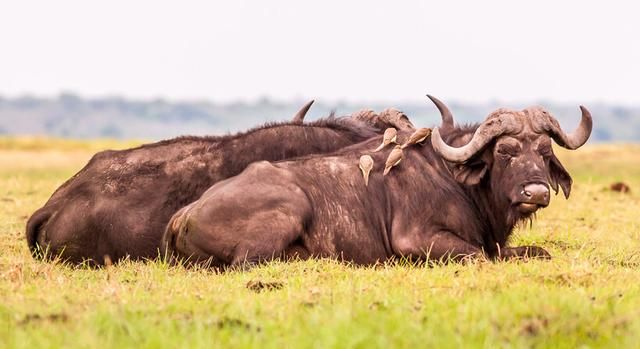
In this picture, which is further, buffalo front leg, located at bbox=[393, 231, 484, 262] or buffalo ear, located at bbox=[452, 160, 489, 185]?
buffalo ear, located at bbox=[452, 160, 489, 185]

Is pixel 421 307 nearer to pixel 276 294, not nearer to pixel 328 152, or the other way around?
pixel 276 294

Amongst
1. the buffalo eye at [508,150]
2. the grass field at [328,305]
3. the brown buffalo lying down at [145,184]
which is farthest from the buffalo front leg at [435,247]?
the brown buffalo lying down at [145,184]

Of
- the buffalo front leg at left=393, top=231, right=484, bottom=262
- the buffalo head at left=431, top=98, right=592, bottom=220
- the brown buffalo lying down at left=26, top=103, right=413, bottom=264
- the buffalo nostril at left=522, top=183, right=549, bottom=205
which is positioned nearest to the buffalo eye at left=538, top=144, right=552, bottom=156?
the buffalo head at left=431, top=98, right=592, bottom=220

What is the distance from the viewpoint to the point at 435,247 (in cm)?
948

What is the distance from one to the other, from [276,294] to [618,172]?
25708 mm

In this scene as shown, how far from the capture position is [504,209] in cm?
970

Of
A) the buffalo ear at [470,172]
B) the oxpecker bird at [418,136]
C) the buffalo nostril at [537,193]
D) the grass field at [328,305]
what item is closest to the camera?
the grass field at [328,305]

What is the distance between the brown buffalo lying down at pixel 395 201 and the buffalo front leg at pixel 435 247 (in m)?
0.01

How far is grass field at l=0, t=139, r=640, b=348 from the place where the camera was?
5551 millimetres

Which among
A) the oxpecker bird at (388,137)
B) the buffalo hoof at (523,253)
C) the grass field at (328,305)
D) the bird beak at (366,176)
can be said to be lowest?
the buffalo hoof at (523,253)

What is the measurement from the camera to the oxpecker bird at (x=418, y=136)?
10.3m

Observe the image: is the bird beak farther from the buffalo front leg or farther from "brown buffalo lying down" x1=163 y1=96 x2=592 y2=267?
the buffalo front leg

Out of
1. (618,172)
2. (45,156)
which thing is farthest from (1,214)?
(45,156)

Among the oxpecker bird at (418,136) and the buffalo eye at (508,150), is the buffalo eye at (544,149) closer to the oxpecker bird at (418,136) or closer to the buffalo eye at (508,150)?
the buffalo eye at (508,150)
